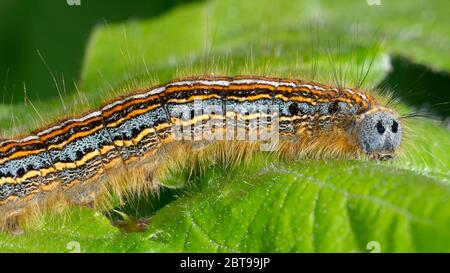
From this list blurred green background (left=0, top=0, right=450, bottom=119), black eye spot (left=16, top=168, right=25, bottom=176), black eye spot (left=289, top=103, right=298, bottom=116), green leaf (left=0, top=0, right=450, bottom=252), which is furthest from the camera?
blurred green background (left=0, top=0, right=450, bottom=119)

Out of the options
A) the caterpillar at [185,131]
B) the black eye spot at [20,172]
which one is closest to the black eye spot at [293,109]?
the caterpillar at [185,131]

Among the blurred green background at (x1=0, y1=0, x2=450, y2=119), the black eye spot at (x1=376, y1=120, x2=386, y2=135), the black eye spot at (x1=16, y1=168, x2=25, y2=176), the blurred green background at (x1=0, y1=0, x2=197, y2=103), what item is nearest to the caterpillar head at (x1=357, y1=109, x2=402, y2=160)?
the black eye spot at (x1=376, y1=120, x2=386, y2=135)

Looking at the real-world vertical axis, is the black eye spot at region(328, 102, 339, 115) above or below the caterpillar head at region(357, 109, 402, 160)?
above

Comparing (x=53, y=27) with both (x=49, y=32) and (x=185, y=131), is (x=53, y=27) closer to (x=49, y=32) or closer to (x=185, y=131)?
(x=49, y=32)

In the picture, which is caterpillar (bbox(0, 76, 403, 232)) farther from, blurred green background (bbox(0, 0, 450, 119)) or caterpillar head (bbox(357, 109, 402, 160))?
blurred green background (bbox(0, 0, 450, 119))

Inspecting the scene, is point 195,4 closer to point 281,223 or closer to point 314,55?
point 314,55

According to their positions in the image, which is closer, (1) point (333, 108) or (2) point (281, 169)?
(2) point (281, 169)

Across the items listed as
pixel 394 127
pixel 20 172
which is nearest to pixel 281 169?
pixel 394 127
